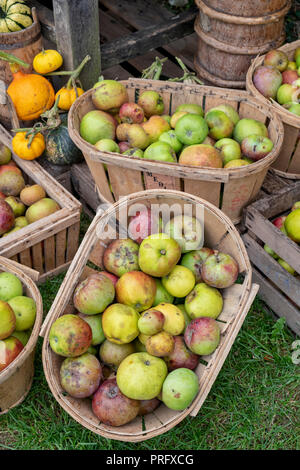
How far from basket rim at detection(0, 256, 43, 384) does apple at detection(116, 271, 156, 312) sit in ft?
1.37

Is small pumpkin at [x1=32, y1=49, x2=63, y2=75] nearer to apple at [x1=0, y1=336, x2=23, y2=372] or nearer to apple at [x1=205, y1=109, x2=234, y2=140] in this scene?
apple at [x1=205, y1=109, x2=234, y2=140]

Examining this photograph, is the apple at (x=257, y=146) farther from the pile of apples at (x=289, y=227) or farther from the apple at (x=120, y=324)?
the apple at (x=120, y=324)

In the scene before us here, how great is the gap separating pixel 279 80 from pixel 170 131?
0.88 m

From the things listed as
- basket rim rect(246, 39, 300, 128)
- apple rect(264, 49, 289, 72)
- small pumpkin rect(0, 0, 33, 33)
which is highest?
small pumpkin rect(0, 0, 33, 33)

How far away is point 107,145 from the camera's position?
285 centimetres

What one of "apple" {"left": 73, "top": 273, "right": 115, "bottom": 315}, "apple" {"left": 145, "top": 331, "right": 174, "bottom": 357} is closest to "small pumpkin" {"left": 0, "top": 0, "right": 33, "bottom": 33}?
"apple" {"left": 73, "top": 273, "right": 115, "bottom": 315}

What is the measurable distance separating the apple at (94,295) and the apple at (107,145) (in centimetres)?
93

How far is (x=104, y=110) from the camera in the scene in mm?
3131

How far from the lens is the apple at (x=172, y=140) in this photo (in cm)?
291

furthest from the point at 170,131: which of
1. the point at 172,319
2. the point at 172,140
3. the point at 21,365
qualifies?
the point at 21,365

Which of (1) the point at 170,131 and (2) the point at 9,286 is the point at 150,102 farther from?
(2) the point at 9,286

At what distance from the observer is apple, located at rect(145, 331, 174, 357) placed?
2.05 meters

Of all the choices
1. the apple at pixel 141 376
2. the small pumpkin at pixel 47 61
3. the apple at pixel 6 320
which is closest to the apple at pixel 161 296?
the apple at pixel 141 376
